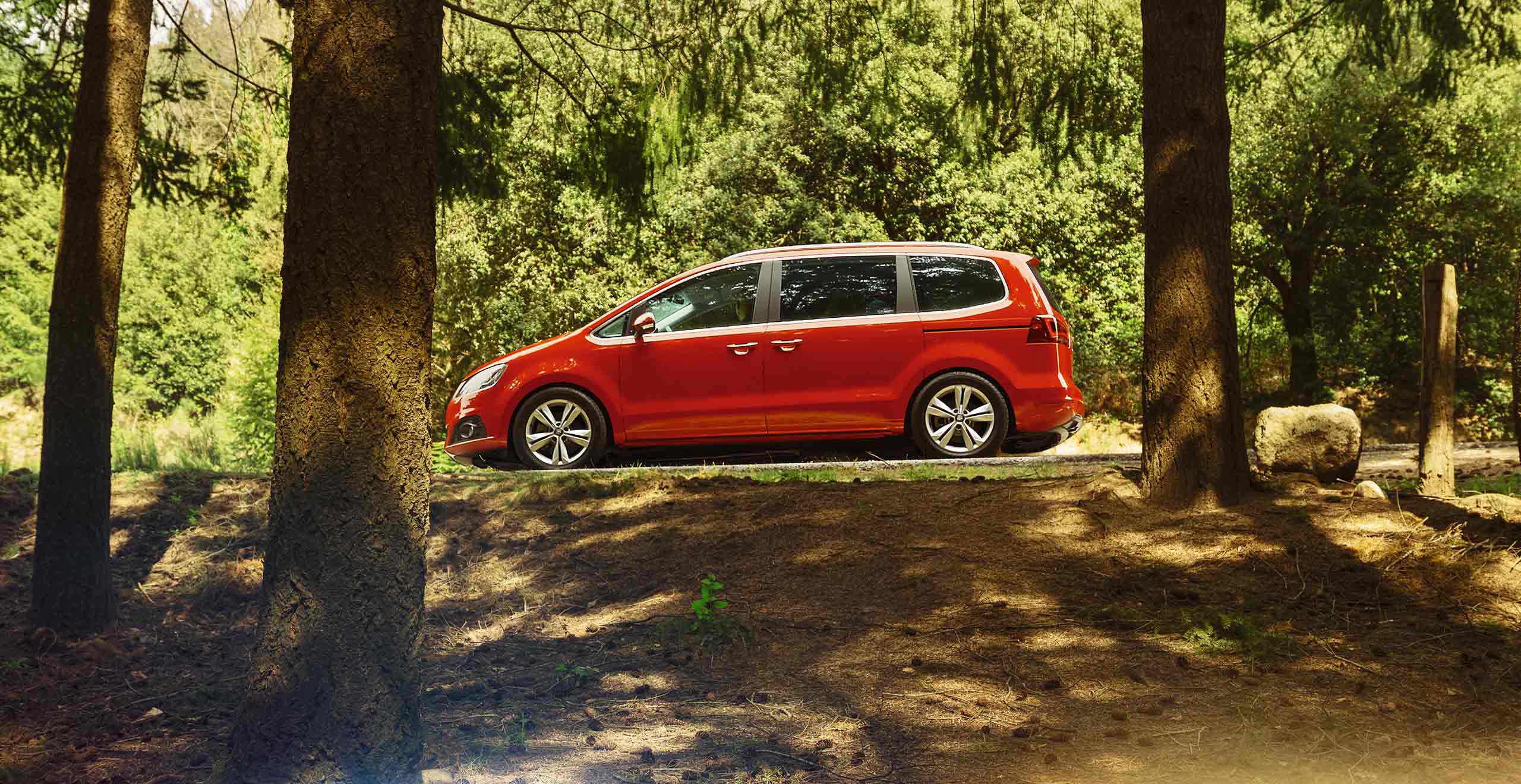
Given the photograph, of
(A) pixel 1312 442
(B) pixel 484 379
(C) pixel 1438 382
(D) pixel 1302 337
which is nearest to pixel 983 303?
(A) pixel 1312 442

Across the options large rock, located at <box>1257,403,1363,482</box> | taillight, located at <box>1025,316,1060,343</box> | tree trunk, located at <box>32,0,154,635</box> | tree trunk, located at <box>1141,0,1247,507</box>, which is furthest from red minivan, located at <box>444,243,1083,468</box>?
tree trunk, located at <box>32,0,154,635</box>

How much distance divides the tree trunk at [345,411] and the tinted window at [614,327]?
612 centimetres

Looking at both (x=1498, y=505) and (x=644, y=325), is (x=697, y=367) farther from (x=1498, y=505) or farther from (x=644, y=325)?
(x=1498, y=505)

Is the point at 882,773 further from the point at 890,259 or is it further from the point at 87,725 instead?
the point at 890,259

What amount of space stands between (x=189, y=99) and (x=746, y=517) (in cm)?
587

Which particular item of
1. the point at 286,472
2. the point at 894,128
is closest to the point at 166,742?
the point at 286,472

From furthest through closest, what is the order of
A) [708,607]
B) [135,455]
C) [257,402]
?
[257,402] < [135,455] < [708,607]

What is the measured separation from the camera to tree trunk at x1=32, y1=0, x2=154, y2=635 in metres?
6.99

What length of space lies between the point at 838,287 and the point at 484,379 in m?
3.23

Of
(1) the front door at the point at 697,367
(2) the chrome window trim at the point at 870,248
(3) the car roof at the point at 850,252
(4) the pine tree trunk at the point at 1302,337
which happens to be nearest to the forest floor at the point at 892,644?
(1) the front door at the point at 697,367

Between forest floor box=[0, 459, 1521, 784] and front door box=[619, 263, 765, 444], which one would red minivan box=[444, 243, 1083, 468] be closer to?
front door box=[619, 263, 765, 444]

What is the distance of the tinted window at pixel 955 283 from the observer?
402 inches

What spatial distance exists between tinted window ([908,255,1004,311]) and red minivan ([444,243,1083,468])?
0.01 meters

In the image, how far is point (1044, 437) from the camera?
10.4 m
